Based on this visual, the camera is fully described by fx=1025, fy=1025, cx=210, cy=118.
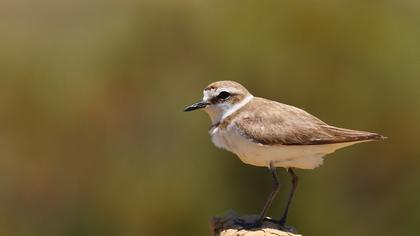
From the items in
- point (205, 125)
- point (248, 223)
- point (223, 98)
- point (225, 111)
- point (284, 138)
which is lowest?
point (205, 125)

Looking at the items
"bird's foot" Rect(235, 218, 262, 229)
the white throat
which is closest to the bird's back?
the white throat

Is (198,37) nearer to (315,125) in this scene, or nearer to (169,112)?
(169,112)

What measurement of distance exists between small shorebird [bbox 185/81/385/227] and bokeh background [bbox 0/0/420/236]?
5884mm

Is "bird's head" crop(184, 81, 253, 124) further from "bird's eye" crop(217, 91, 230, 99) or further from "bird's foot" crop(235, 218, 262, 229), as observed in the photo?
"bird's foot" crop(235, 218, 262, 229)

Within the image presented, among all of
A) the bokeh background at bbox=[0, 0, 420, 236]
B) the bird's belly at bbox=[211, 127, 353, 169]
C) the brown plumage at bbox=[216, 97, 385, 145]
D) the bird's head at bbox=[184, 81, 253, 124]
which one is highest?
the bird's head at bbox=[184, 81, 253, 124]

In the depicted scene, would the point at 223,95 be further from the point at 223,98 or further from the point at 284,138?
the point at 284,138

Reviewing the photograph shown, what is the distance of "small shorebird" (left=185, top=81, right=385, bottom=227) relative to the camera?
9.68 m

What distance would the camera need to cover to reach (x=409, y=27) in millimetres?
Answer: 17625

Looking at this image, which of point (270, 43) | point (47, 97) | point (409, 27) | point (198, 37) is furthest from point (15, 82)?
point (409, 27)

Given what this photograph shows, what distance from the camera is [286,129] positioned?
977 cm

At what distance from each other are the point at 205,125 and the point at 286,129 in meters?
6.78

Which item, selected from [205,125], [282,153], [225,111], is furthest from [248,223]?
[205,125]

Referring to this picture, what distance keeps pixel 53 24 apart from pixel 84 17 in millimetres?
631

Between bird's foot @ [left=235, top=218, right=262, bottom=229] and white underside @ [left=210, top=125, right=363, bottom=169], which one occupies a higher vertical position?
white underside @ [left=210, top=125, right=363, bottom=169]
